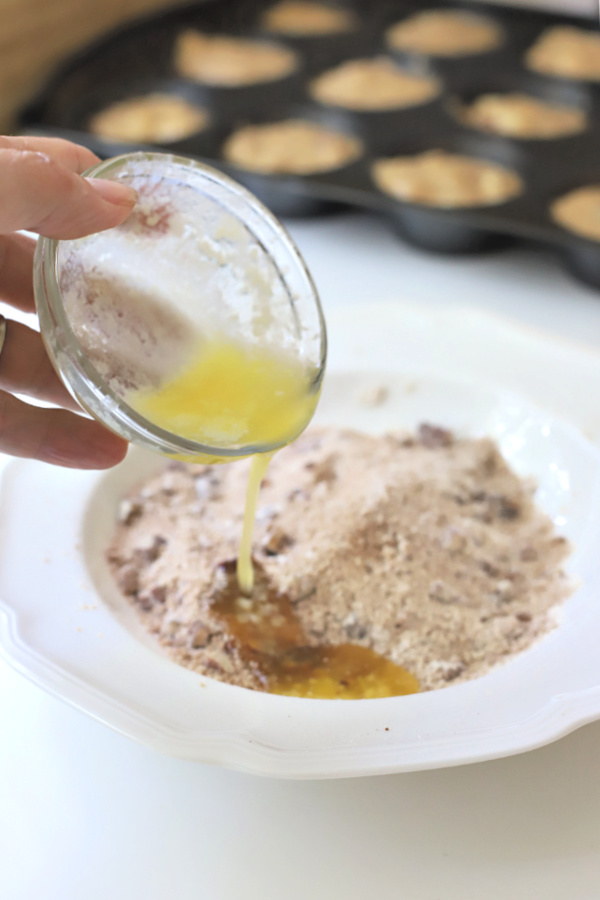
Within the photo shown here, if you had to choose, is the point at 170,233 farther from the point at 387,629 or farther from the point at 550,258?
the point at 550,258

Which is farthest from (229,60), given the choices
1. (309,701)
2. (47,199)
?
(309,701)

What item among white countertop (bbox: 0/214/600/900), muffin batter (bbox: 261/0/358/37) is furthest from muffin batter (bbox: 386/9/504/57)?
white countertop (bbox: 0/214/600/900)

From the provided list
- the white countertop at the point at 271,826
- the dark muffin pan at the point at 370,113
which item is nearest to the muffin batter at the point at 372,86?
the dark muffin pan at the point at 370,113

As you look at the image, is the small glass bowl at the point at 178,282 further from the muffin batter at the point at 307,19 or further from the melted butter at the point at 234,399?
the muffin batter at the point at 307,19

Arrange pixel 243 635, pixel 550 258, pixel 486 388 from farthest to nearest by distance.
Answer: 1. pixel 550 258
2. pixel 486 388
3. pixel 243 635

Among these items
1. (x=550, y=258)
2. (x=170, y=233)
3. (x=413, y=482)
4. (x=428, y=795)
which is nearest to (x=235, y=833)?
(x=428, y=795)

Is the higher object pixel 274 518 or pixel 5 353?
pixel 5 353

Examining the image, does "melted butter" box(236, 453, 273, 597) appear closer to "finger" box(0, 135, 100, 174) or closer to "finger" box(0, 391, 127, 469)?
"finger" box(0, 391, 127, 469)

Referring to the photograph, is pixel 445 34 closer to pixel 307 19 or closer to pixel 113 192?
pixel 307 19
